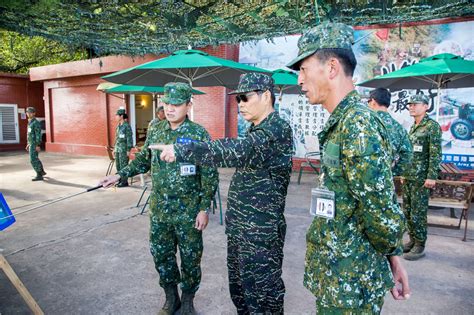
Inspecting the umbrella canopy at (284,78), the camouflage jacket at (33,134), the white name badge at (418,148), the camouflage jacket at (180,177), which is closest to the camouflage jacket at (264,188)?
the camouflage jacket at (180,177)

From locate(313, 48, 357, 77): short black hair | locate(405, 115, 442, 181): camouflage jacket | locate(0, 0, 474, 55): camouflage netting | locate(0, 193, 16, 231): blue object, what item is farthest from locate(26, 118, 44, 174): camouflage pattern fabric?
locate(313, 48, 357, 77): short black hair

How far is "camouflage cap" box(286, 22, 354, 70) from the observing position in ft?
4.39

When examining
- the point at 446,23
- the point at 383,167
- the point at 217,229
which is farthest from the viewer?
the point at 446,23

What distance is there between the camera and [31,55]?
18.2m

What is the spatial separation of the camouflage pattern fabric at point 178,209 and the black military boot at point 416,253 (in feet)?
9.29

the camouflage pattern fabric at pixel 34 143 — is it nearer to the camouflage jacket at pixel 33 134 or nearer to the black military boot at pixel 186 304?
the camouflage jacket at pixel 33 134

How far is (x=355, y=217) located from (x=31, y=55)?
21.6 meters

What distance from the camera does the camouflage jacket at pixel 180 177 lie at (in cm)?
265

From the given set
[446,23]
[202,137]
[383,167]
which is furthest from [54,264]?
[446,23]

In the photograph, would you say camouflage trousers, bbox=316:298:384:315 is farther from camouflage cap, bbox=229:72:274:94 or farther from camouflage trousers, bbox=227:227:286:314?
camouflage cap, bbox=229:72:274:94

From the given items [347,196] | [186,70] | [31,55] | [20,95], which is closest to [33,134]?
[186,70]

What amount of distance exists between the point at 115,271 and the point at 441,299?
3.42 metres

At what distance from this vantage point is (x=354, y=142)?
48.4 inches

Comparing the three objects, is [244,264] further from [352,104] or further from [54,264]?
[54,264]
